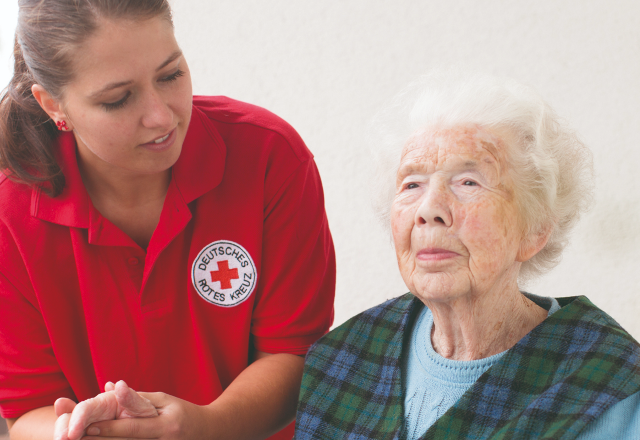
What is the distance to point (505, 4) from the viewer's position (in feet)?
7.56

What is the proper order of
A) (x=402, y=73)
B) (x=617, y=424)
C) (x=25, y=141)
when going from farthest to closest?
(x=402, y=73), (x=25, y=141), (x=617, y=424)

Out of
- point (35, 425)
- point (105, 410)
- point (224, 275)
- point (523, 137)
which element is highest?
point (523, 137)

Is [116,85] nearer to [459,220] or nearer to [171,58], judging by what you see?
[171,58]

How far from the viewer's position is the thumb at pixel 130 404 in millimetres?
1155

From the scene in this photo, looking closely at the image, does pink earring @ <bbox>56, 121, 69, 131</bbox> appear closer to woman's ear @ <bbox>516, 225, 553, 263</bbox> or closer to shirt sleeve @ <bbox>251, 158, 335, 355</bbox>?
shirt sleeve @ <bbox>251, 158, 335, 355</bbox>

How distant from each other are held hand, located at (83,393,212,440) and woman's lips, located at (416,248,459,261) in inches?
22.6

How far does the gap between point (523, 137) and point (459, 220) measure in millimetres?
223

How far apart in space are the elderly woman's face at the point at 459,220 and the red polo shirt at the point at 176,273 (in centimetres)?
33

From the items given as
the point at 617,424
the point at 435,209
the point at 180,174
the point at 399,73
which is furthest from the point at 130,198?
the point at 399,73

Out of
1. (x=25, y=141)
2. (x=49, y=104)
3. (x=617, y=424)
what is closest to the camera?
(x=617, y=424)

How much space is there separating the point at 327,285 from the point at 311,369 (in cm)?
24

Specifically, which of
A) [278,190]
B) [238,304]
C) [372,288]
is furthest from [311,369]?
[372,288]

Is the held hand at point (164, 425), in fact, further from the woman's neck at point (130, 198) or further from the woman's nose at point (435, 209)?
the woman's nose at point (435, 209)

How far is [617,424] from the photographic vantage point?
3.28 ft
